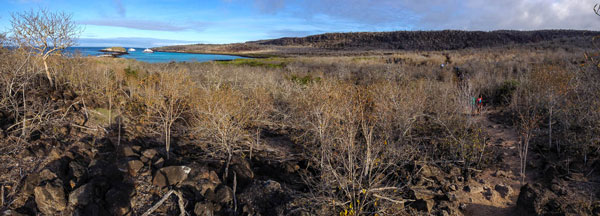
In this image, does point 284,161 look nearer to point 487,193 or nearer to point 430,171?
point 430,171

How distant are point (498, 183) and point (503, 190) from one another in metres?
0.31

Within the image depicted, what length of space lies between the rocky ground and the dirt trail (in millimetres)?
16

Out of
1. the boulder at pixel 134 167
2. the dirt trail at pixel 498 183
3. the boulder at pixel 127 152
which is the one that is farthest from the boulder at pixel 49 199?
the dirt trail at pixel 498 183

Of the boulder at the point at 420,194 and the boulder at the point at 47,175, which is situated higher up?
the boulder at the point at 47,175

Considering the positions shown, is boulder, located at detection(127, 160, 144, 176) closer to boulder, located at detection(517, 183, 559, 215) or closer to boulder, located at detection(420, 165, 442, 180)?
boulder, located at detection(420, 165, 442, 180)

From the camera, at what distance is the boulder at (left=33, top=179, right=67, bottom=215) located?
4539 mm

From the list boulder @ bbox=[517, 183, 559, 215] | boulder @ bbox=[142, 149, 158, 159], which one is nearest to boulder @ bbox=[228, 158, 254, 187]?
boulder @ bbox=[142, 149, 158, 159]

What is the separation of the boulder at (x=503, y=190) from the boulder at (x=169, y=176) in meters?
5.09

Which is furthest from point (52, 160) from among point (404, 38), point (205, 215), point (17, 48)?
point (404, 38)

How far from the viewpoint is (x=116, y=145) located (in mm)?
6582

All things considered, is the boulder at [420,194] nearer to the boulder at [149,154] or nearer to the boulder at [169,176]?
the boulder at [169,176]

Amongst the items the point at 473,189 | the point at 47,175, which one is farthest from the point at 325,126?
the point at 47,175

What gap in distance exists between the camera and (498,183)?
18.1ft

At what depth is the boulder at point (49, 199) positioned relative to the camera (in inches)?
179
